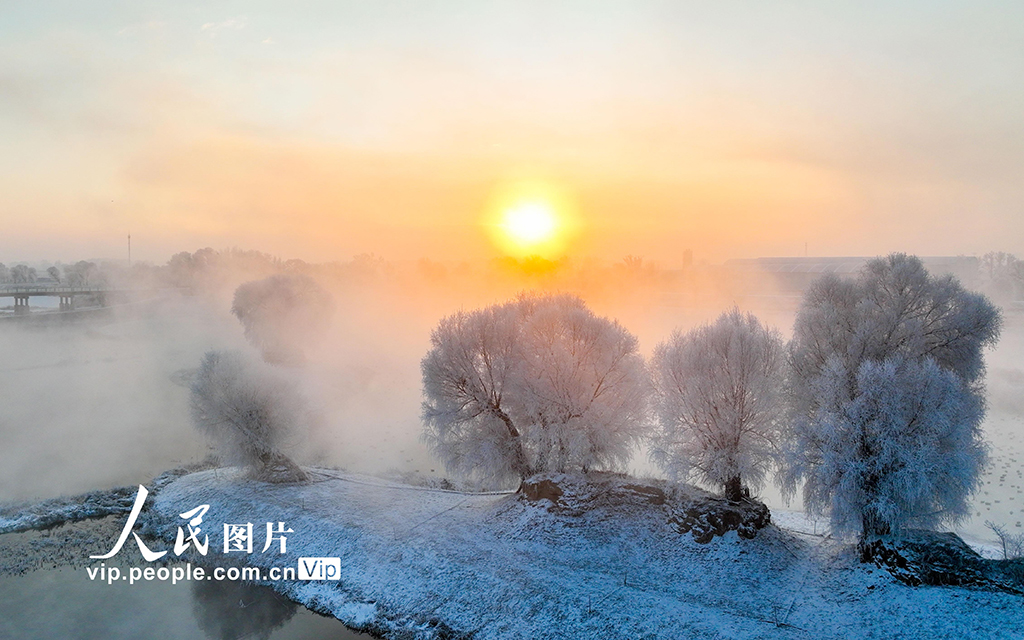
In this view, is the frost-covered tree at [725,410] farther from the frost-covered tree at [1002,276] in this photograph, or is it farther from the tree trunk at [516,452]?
the frost-covered tree at [1002,276]

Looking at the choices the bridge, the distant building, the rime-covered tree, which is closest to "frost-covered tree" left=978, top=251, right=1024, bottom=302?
the distant building

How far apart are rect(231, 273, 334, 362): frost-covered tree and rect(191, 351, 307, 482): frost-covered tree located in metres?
32.4

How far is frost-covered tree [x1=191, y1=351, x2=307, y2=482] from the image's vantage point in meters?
32.3

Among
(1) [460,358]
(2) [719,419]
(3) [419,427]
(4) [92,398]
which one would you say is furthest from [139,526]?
(4) [92,398]

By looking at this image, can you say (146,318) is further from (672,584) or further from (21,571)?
(672,584)

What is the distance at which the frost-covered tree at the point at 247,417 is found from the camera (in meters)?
32.3

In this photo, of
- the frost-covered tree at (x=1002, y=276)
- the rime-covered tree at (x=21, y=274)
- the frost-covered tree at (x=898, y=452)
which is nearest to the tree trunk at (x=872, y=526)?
the frost-covered tree at (x=898, y=452)

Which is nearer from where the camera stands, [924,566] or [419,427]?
[924,566]

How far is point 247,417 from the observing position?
106 feet

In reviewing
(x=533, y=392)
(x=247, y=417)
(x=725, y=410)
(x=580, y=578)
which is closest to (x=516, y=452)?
(x=533, y=392)

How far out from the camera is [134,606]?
22203 mm

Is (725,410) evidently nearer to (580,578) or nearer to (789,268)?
→ (580,578)

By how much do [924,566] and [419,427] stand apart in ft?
117

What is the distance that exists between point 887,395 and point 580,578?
1421cm
